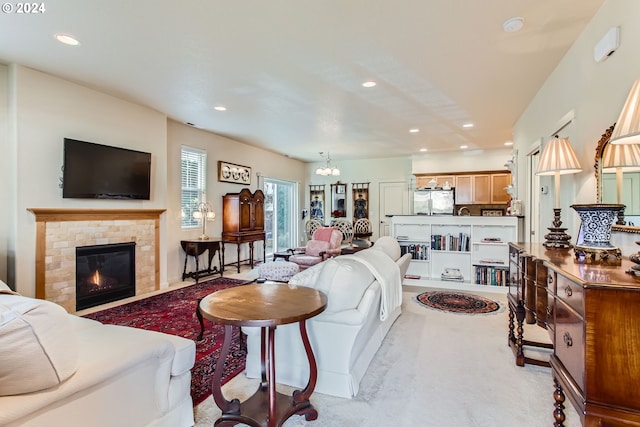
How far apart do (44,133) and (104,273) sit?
1.86m

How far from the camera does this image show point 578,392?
1221 mm

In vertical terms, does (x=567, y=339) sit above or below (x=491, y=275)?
above

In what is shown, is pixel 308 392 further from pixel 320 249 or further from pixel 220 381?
pixel 320 249

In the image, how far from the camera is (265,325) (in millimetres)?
1565

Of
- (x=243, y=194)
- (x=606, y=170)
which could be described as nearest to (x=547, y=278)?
(x=606, y=170)

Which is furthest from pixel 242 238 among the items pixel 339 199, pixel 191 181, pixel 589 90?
pixel 589 90

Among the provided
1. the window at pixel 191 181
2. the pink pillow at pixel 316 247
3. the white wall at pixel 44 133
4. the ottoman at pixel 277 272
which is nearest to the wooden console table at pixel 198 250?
the window at pixel 191 181

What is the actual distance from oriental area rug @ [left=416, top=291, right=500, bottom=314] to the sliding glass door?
465 cm

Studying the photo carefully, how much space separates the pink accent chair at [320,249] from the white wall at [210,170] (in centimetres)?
184

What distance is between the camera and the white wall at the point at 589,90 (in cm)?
194

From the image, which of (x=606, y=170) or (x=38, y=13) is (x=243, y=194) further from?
(x=606, y=170)

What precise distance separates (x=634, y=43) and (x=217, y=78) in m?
3.53

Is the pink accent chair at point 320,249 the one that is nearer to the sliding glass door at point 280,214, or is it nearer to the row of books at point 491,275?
the row of books at point 491,275

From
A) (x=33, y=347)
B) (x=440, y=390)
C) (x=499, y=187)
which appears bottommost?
(x=440, y=390)
